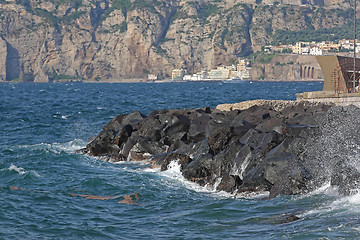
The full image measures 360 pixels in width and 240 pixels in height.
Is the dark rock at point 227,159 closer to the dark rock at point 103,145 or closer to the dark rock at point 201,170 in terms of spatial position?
the dark rock at point 201,170

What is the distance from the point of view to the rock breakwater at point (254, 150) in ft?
45.9

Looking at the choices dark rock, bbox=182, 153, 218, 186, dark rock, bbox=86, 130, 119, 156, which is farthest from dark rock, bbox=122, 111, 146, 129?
dark rock, bbox=182, 153, 218, 186

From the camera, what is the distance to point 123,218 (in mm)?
12695

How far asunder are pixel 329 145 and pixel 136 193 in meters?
5.86

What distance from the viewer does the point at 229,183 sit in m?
14.9

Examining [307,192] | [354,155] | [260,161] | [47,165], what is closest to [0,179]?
[47,165]

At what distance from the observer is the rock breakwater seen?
45.9 ft

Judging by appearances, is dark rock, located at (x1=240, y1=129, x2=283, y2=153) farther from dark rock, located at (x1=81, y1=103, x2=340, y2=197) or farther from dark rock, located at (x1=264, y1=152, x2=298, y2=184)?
dark rock, located at (x1=264, y1=152, x2=298, y2=184)

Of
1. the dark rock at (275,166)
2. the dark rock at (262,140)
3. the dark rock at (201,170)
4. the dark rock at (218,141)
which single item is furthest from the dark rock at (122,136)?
the dark rock at (275,166)

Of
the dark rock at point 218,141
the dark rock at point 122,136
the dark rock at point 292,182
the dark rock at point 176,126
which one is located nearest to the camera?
the dark rock at point 292,182

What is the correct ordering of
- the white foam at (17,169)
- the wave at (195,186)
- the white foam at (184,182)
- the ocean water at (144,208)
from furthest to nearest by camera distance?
the white foam at (17,169)
the white foam at (184,182)
the wave at (195,186)
the ocean water at (144,208)

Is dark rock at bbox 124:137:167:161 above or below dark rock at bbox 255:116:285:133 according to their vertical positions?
below

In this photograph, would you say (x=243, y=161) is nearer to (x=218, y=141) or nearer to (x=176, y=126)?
(x=218, y=141)

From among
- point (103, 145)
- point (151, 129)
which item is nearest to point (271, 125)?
point (151, 129)
